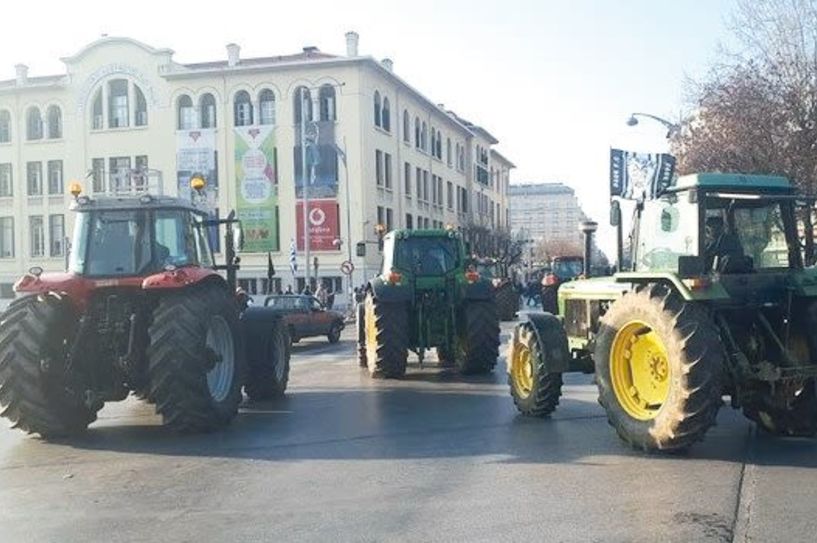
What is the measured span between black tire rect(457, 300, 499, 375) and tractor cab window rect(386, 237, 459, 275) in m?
0.97

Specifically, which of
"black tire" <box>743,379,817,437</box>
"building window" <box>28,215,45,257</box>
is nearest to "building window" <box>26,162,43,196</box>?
"building window" <box>28,215,45,257</box>

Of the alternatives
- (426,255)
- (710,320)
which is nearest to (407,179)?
(426,255)

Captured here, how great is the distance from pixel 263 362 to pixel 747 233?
691 cm

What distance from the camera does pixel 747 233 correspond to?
9.20 m

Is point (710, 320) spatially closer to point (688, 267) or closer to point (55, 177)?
point (688, 267)

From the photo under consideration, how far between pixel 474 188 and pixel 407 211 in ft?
64.0

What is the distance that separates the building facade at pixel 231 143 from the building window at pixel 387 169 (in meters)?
0.11

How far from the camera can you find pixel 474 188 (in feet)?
246

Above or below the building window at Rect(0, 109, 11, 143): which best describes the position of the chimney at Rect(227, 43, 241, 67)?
above

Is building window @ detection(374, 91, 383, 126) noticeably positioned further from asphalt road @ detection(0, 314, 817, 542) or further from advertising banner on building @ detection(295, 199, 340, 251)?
asphalt road @ detection(0, 314, 817, 542)

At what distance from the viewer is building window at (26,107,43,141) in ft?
174

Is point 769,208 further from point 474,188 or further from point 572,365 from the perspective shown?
point 474,188

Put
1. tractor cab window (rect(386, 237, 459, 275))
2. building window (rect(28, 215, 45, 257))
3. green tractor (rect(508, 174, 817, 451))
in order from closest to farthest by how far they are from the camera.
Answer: green tractor (rect(508, 174, 817, 451)) < tractor cab window (rect(386, 237, 459, 275)) < building window (rect(28, 215, 45, 257))

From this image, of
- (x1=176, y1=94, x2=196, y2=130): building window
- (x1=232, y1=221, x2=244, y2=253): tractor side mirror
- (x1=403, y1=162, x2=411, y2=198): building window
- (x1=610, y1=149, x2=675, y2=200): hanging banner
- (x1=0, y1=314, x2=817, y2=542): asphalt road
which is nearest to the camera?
(x1=0, y1=314, x2=817, y2=542): asphalt road
